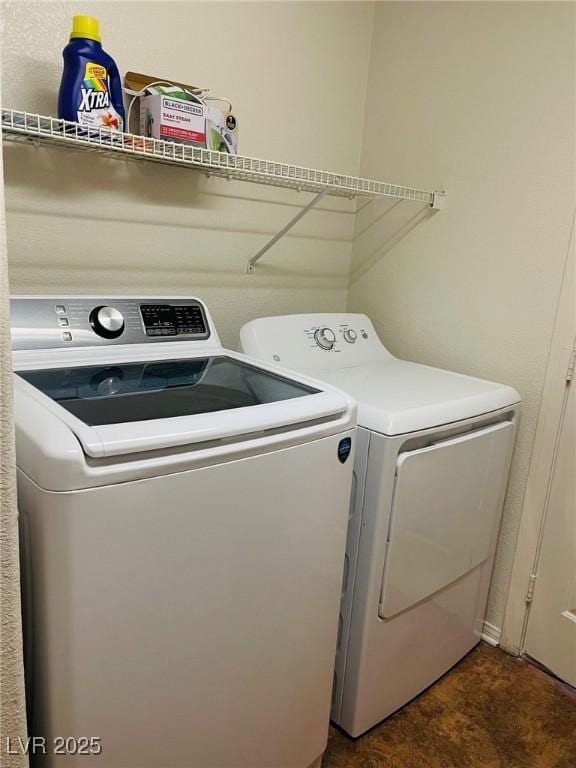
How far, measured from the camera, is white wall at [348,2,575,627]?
6.03 feet

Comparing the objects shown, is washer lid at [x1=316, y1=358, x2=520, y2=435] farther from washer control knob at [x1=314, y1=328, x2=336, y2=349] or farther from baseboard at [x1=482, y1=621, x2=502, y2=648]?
baseboard at [x1=482, y1=621, x2=502, y2=648]

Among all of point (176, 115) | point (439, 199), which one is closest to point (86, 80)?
point (176, 115)

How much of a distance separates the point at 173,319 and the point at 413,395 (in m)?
0.74

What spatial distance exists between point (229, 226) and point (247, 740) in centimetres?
158

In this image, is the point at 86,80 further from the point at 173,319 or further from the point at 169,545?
the point at 169,545

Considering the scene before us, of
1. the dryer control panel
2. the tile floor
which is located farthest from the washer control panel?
the tile floor

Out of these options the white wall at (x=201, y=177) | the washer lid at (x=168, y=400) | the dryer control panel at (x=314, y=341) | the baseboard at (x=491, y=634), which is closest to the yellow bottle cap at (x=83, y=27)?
the white wall at (x=201, y=177)

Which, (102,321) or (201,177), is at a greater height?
(201,177)

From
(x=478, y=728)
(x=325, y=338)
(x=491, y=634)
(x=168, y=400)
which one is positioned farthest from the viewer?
(x=491, y=634)

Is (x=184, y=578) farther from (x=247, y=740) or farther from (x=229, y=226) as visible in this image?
(x=229, y=226)

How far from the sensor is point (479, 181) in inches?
79.7

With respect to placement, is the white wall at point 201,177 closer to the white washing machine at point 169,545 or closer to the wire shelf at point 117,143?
the wire shelf at point 117,143

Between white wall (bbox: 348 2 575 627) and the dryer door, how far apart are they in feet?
0.73

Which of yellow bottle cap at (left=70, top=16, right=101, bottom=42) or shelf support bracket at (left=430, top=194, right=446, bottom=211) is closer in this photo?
yellow bottle cap at (left=70, top=16, right=101, bottom=42)
